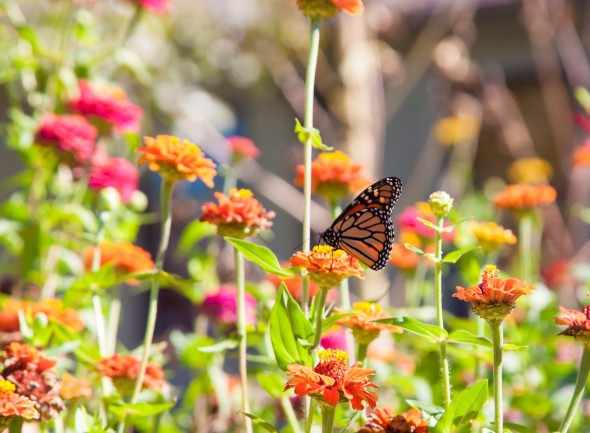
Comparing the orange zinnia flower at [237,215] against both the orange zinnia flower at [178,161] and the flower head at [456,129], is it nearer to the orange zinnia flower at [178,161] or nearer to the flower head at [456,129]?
the orange zinnia flower at [178,161]

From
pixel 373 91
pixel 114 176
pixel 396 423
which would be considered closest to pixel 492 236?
pixel 396 423

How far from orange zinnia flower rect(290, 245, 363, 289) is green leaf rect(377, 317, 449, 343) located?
0.06 meters

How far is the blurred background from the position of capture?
2.68 metres

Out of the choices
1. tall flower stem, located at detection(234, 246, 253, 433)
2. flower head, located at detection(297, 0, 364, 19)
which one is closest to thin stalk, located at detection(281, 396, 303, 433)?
tall flower stem, located at detection(234, 246, 253, 433)

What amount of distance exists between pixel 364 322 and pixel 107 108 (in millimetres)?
728

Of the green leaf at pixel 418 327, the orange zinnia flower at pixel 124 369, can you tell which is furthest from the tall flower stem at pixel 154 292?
the green leaf at pixel 418 327

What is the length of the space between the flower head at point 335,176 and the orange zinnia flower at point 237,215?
5.9 inches

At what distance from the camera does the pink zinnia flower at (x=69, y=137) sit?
51.4 inches

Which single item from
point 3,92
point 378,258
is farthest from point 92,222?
point 3,92

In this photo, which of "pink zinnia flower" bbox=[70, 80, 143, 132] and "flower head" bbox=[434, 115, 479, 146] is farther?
"flower head" bbox=[434, 115, 479, 146]

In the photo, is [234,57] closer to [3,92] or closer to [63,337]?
[3,92]

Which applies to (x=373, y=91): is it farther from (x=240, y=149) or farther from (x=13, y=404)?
(x=13, y=404)

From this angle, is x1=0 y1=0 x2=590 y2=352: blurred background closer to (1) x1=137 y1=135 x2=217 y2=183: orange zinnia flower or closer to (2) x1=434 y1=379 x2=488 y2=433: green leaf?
(1) x1=137 y1=135 x2=217 y2=183: orange zinnia flower

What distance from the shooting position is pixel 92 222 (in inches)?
53.4
